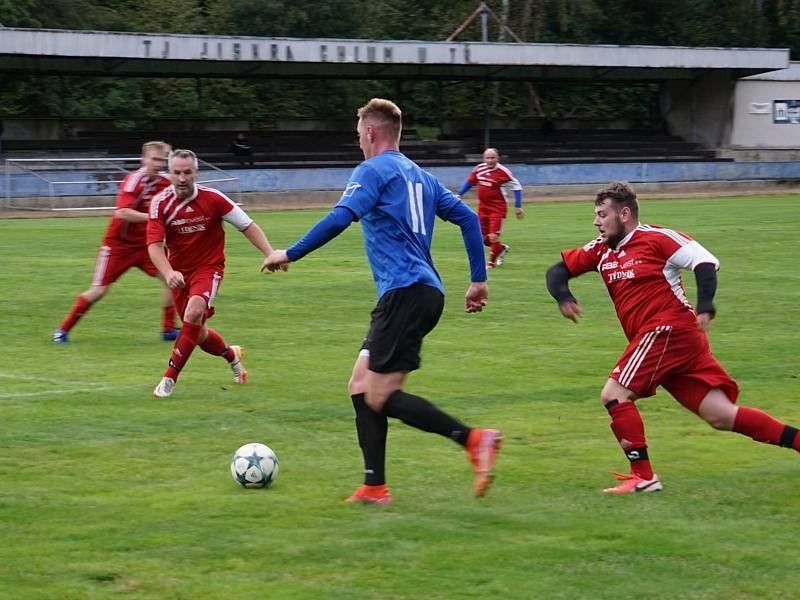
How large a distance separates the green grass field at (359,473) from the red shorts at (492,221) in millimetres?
5564

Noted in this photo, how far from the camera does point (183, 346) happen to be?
9266mm

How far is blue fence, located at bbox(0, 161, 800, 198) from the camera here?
32656 millimetres

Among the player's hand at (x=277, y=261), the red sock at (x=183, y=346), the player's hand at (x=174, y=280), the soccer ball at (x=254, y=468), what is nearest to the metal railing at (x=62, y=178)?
the red sock at (x=183, y=346)

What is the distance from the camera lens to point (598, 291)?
53.5 ft

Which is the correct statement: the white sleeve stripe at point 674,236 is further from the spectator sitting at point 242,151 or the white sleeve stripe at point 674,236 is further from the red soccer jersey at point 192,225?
the spectator sitting at point 242,151

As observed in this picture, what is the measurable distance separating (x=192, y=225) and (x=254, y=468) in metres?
3.43

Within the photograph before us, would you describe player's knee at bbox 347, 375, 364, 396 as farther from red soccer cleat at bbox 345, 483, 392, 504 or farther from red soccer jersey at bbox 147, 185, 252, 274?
red soccer jersey at bbox 147, 185, 252, 274

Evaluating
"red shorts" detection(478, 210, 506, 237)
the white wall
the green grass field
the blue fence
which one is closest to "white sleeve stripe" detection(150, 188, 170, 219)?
the green grass field

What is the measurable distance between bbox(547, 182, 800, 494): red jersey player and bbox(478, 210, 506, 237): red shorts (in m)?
13.1

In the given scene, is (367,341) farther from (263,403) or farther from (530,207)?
(530,207)

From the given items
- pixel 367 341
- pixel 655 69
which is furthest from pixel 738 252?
pixel 655 69

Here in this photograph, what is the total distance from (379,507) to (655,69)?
4356 centimetres

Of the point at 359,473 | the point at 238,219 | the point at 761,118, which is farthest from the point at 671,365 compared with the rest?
the point at 761,118

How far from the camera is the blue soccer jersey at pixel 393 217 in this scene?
617 centimetres
